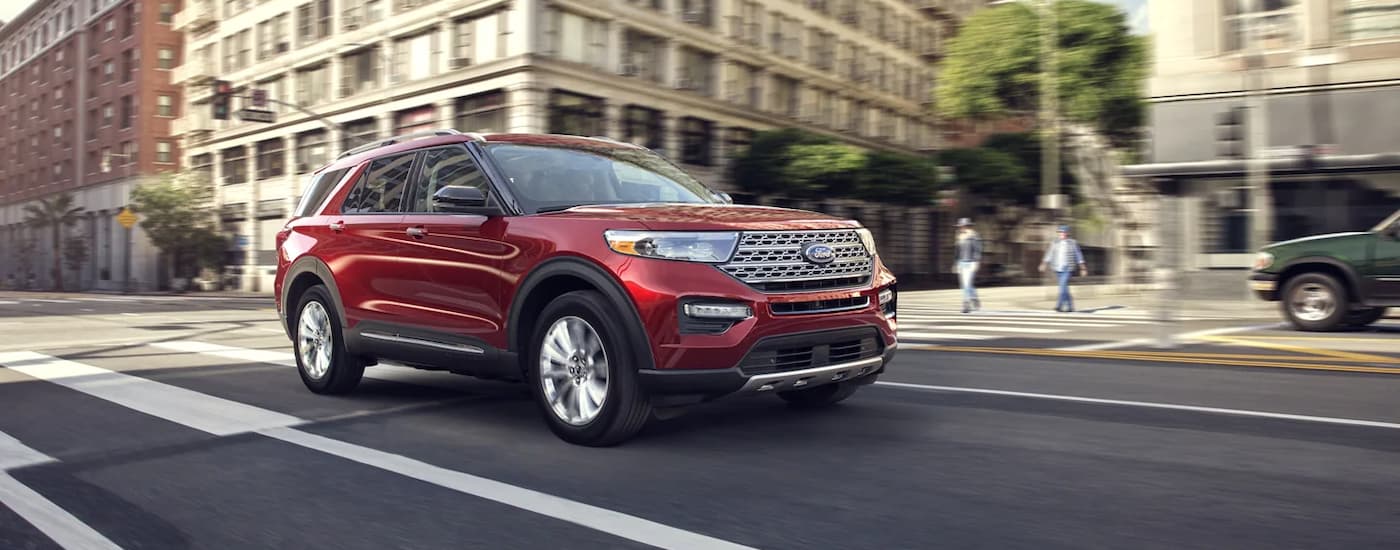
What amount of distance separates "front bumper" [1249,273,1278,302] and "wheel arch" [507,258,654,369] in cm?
1200

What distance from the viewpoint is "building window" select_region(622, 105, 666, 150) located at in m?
35.3

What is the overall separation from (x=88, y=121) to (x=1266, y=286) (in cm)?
7032

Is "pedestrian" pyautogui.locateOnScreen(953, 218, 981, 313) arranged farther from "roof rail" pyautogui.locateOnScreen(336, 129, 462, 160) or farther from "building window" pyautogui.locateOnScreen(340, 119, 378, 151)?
"building window" pyautogui.locateOnScreen(340, 119, 378, 151)

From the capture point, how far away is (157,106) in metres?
57.4

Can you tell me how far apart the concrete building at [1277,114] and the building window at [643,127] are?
16.9m

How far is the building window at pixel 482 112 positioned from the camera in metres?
32.6

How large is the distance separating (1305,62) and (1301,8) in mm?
1169

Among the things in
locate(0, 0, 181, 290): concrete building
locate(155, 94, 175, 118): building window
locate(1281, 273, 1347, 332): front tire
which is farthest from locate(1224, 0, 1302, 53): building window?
locate(155, 94, 175, 118): building window

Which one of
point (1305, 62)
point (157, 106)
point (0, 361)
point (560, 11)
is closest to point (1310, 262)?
point (1305, 62)

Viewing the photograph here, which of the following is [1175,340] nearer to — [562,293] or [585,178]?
[585,178]

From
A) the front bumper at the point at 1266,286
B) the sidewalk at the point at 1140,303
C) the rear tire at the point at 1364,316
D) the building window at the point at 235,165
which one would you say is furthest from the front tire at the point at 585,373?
the building window at the point at 235,165

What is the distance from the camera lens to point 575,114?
33094mm

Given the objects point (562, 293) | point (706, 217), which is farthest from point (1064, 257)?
point (562, 293)

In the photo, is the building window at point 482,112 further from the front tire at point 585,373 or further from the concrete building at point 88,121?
the concrete building at point 88,121
